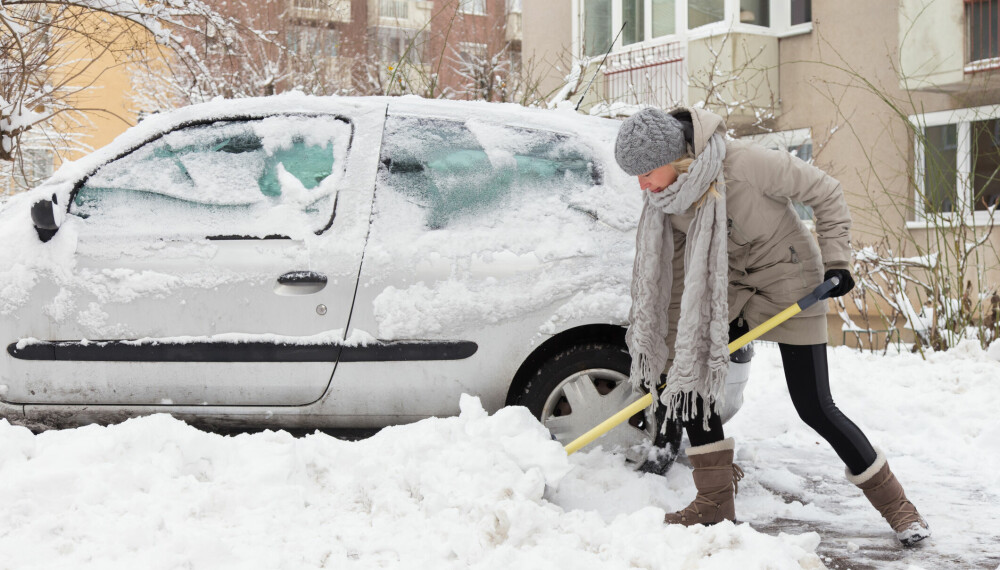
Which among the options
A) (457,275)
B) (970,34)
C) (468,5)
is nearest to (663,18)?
(468,5)

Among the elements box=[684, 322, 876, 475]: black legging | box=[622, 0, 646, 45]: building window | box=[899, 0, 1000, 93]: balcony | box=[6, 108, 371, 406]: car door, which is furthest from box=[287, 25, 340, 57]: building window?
box=[684, 322, 876, 475]: black legging

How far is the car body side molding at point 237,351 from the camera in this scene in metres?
3.81

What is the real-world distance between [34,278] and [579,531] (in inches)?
96.2

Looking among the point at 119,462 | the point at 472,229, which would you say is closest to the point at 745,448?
the point at 472,229

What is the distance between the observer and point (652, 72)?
14250 mm

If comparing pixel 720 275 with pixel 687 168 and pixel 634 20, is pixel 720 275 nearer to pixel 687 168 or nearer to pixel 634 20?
pixel 687 168

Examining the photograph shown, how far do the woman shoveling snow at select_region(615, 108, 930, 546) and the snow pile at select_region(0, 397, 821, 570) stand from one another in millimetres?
494

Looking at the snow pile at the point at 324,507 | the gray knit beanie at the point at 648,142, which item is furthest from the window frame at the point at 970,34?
the snow pile at the point at 324,507

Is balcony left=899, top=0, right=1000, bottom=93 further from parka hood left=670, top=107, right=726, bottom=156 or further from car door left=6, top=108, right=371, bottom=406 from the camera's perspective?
car door left=6, top=108, right=371, bottom=406

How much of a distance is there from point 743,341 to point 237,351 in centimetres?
199

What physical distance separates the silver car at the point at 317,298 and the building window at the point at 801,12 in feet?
37.2

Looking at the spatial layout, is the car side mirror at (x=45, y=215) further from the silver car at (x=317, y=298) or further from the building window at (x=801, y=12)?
the building window at (x=801, y=12)

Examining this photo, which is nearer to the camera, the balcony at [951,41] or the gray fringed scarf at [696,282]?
the gray fringed scarf at [696,282]

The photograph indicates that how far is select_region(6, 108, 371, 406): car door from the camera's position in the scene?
382 centimetres
